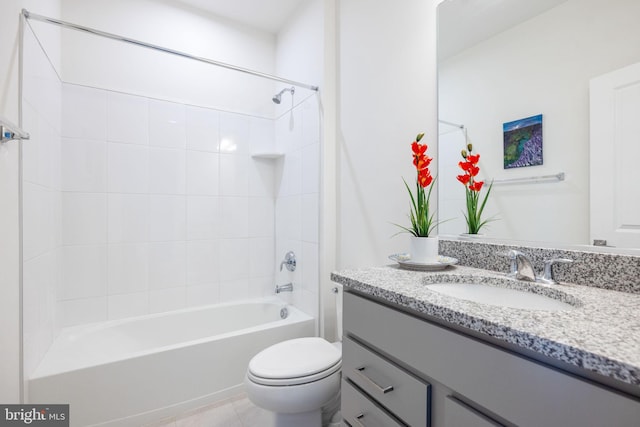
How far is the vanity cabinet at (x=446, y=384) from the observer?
43 centimetres

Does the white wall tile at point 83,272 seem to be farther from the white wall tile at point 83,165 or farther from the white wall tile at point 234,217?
the white wall tile at point 234,217

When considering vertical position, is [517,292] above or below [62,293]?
above

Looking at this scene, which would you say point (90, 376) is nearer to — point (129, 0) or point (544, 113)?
point (544, 113)

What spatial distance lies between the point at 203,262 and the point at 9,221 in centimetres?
123

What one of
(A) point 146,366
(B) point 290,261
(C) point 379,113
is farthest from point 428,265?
(A) point 146,366

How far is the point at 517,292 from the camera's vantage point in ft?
2.80

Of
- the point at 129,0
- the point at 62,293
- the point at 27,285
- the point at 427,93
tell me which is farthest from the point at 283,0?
the point at 62,293

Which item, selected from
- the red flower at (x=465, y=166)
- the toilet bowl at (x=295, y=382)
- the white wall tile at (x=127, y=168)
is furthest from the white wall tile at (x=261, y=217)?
the red flower at (x=465, y=166)

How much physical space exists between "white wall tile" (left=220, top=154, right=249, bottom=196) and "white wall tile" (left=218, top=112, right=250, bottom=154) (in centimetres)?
6

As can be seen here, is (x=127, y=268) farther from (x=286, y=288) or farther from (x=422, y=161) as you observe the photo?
(x=422, y=161)

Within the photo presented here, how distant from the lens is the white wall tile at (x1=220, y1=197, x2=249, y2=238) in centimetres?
238

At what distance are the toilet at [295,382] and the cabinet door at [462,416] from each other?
759 mm

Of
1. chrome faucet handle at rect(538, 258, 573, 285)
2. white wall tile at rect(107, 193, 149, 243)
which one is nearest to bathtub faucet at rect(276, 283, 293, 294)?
white wall tile at rect(107, 193, 149, 243)

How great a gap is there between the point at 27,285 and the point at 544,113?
7.26ft
